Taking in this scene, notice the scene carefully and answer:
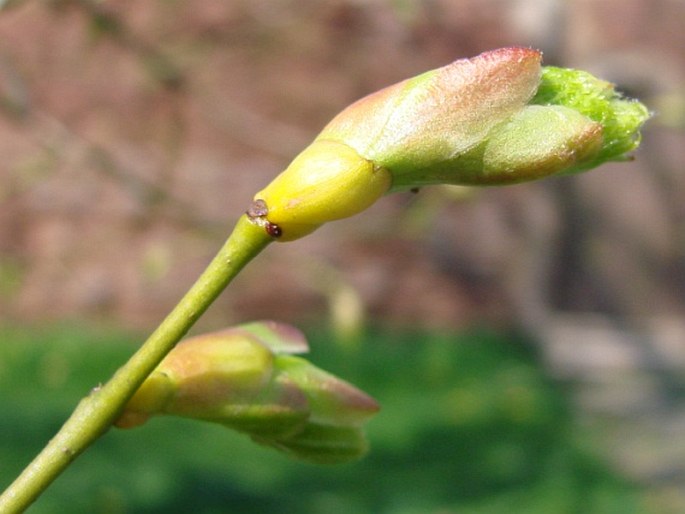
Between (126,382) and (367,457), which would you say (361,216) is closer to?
(367,457)

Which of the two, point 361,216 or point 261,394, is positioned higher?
point 361,216

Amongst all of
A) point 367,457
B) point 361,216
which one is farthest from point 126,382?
point 361,216

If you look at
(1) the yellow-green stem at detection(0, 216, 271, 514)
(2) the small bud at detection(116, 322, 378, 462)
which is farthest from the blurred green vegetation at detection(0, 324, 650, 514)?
(1) the yellow-green stem at detection(0, 216, 271, 514)

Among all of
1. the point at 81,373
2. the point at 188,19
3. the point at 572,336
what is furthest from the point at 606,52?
the point at 81,373

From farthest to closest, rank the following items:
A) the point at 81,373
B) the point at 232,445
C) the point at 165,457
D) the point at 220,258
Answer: the point at 81,373
the point at 232,445
the point at 165,457
the point at 220,258

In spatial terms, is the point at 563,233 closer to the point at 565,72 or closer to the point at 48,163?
the point at 48,163

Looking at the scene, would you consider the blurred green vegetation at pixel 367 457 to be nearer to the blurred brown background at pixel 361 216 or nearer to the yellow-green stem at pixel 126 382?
the blurred brown background at pixel 361 216
